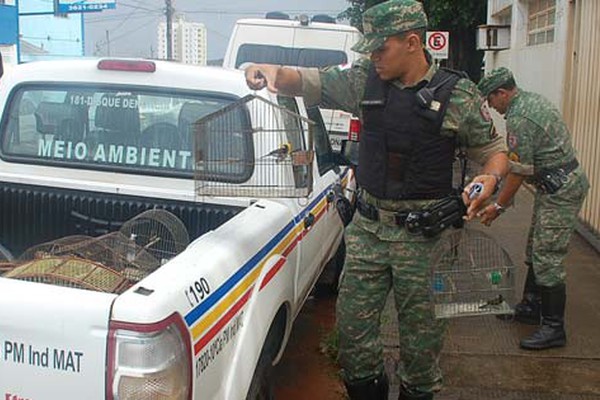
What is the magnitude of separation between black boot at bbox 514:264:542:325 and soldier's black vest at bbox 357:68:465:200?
2.16m

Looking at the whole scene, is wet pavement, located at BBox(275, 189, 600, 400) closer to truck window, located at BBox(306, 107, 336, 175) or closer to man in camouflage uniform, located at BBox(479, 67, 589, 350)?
man in camouflage uniform, located at BBox(479, 67, 589, 350)

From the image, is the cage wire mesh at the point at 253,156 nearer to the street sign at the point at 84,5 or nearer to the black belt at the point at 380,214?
the black belt at the point at 380,214

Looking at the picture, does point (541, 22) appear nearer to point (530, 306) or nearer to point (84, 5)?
point (530, 306)

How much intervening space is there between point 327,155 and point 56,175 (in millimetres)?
1893

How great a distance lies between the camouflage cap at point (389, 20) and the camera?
9.67 ft

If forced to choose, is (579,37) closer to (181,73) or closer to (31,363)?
(181,73)

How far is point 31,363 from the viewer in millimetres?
1970

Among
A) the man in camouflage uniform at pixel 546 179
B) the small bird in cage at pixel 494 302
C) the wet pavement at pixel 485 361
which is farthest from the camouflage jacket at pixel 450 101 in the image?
the wet pavement at pixel 485 361

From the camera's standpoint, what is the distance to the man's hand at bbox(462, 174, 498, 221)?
2.84 meters

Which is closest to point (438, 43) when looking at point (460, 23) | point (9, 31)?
point (460, 23)

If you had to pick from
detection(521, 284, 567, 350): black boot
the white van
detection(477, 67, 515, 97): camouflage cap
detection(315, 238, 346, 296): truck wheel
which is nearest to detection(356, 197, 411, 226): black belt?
detection(477, 67, 515, 97): camouflage cap

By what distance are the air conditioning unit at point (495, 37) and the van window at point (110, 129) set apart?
1260 cm

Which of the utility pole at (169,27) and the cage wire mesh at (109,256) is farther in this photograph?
the utility pole at (169,27)

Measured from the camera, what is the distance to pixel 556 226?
4.47m
